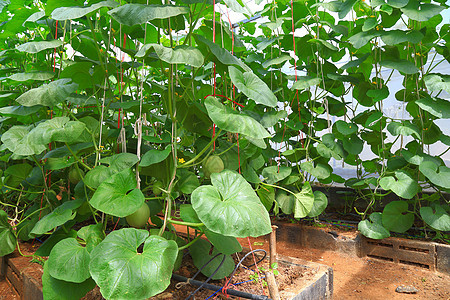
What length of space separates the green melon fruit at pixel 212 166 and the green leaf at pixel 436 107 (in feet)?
4.28

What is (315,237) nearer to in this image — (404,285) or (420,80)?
(404,285)

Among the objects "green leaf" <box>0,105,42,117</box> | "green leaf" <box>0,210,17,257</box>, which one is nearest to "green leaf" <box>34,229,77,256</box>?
"green leaf" <box>0,210,17,257</box>

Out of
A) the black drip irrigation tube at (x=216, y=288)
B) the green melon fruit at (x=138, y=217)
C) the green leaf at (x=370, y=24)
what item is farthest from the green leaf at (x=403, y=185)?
the green melon fruit at (x=138, y=217)

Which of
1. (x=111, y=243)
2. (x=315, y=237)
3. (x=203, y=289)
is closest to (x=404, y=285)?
(x=315, y=237)

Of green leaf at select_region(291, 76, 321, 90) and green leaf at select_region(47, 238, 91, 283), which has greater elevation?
green leaf at select_region(291, 76, 321, 90)

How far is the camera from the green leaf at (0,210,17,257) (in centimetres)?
157

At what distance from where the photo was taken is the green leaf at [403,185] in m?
1.81

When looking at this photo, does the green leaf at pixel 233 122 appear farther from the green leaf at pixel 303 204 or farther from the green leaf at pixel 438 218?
the green leaf at pixel 438 218

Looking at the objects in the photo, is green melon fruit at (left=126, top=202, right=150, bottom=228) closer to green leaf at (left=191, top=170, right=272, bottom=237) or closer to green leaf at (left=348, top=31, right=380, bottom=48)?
green leaf at (left=191, top=170, right=272, bottom=237)

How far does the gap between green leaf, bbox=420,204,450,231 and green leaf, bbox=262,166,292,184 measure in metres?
0.83

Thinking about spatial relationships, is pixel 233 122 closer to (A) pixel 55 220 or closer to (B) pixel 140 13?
(B) pixel 140 13

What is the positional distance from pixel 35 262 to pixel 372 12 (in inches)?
93.6

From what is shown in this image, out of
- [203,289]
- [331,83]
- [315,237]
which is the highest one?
[331,83]

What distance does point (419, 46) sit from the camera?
1979 mm
